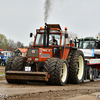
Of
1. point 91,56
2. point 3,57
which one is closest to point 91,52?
point 91,56

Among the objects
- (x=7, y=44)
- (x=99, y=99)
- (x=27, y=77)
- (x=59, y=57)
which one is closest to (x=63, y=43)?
(x=59, y=57)

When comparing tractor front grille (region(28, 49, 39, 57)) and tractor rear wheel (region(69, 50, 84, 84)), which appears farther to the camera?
tractor rear wheel (region(69, 50, 84, 84))

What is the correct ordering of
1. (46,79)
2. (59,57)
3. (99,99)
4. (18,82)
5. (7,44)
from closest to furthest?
(99,99), (46,79), (18,82), (59,57), (7,44)

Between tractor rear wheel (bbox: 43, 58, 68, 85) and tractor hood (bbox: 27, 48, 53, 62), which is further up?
tractor hood (bbox: 27, 48, 53, 62)

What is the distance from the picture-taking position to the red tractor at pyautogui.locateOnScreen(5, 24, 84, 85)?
33.9 feet

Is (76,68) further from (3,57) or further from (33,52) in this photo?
(3,57)

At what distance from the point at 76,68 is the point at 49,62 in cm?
198

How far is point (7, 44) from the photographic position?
309 feet

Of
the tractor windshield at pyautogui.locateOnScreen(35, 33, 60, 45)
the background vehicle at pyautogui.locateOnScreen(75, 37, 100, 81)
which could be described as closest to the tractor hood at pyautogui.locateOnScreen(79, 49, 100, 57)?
the background vehicle at pyautogui.locateOnScreen(75, 37, 100, 81)

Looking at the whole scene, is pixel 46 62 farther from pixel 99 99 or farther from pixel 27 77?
pixel 99 99

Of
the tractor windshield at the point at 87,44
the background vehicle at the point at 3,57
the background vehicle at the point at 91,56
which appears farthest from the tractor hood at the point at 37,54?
the background vehicle at the point at 3,57

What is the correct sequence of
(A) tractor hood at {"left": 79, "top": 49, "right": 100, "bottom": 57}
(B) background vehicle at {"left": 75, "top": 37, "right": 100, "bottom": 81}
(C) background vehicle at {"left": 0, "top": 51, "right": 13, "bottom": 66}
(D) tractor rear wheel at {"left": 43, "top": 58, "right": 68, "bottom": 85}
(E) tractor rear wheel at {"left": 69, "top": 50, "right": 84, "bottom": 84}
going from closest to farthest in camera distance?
(D) tractor rear wheel at {"left": 43, "top": 58, "right": 68, "bottom": 85}
(E) tractor rear wheel at {"left": 69, "top": 50, "right": 84, "bottom": 84}
(B) background vehicle at {"left": 75, "top": 37, "right": 100, "bottom": 81}
(A) tractor hood at {"left": 79, "top": 49, "right": 100, "bottom": 57}
(C) background vehicle at {"left": 0, "top": 51, "right": 13, "bottom": 66}

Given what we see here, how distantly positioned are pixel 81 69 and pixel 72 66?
1.42 m

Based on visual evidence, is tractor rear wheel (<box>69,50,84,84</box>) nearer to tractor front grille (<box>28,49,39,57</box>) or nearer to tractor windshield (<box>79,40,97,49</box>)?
tractor front grille (<box>28,49,39,57</box>)
